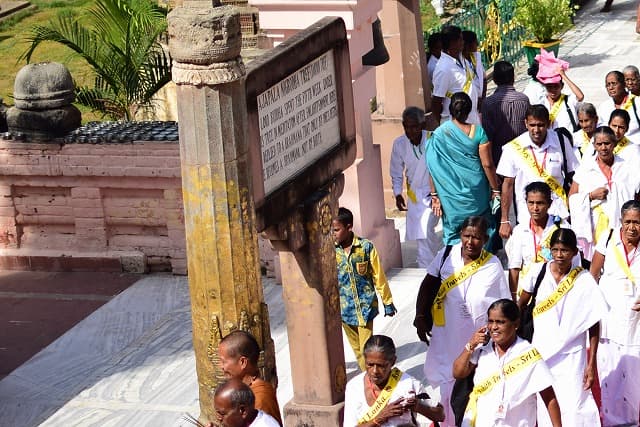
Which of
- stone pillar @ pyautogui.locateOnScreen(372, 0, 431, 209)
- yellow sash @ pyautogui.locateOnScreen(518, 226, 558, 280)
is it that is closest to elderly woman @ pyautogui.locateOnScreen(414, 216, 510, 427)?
yellow sash @ pyautogui.locateOnScreen(518, 226, 558, 280)

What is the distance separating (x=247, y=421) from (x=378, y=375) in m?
0.90

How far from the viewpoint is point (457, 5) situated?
23.5 meters

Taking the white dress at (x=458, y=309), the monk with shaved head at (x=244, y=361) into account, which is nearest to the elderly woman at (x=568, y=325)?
the white dress at (x=458, y=309)

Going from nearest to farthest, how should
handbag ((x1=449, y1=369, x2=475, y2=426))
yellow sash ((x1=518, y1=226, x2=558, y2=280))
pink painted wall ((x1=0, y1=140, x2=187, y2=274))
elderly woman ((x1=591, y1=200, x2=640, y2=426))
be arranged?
handbag ((x1=449, y1=369, x2=475, y2=426)), elderly woman ((x1=591, y1=200, x2=640, y2=426)), yellow sash ((x1=518, y1=226, x2=558, y2=280)), pink painted wall ((x1=0, y1=140, x2=187, y2=274))

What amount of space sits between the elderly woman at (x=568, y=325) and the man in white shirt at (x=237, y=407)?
7.33 feet

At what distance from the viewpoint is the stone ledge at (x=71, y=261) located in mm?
12703

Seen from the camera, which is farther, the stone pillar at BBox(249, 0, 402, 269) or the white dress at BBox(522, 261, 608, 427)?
the stone pillar at BBox(249, 0, 402, 269)

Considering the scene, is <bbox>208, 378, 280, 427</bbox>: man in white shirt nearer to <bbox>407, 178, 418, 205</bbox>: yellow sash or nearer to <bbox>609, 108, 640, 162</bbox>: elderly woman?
<bbox>609, 108, 640, 162</bbox>: elderly woman

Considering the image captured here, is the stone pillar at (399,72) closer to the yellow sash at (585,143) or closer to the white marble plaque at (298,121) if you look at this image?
the yellow sash at (585,143)

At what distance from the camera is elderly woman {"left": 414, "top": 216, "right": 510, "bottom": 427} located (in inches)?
342

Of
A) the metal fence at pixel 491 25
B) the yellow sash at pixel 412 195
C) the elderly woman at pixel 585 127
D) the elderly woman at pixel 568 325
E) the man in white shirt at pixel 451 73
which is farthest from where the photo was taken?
the metal fence at pixel 491 25

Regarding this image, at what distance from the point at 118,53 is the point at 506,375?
7592 mm

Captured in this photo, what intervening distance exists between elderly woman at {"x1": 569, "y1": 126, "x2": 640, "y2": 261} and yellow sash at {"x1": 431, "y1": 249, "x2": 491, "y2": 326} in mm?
2058

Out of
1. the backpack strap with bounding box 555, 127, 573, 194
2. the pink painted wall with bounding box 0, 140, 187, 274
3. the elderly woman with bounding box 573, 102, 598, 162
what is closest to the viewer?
the backpack strap with bounding box 555, 127, 573, 194
